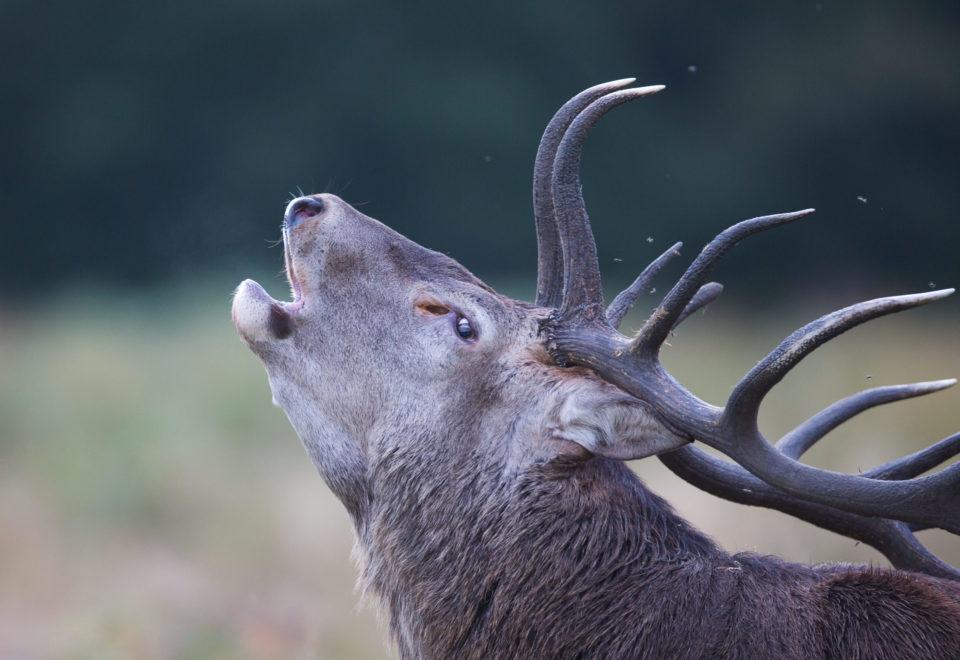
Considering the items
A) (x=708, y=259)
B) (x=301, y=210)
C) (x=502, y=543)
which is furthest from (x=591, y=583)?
(x=301, y=210)

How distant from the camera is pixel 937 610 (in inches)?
135

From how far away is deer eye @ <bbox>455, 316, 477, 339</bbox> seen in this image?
3.87 m

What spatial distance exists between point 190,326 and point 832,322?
8013 mm

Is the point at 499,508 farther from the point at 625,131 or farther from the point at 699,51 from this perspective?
the point at 699,51

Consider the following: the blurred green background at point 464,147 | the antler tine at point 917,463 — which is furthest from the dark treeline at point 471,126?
the antler tine at point 917,463

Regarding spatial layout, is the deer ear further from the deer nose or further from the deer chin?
the deer nose

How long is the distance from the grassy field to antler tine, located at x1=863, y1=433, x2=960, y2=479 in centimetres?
214

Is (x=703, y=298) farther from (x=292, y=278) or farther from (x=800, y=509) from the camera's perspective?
(x=292, y=278)

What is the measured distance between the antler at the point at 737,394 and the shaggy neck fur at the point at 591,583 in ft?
0.79

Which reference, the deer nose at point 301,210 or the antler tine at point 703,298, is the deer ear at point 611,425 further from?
the deer nose at point 301,210

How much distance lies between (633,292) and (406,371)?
29.2 inches

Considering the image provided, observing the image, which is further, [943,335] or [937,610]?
[943,335]

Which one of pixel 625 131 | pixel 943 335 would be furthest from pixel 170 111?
pixel 943 335

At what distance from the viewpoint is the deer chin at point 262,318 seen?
12.7ft
